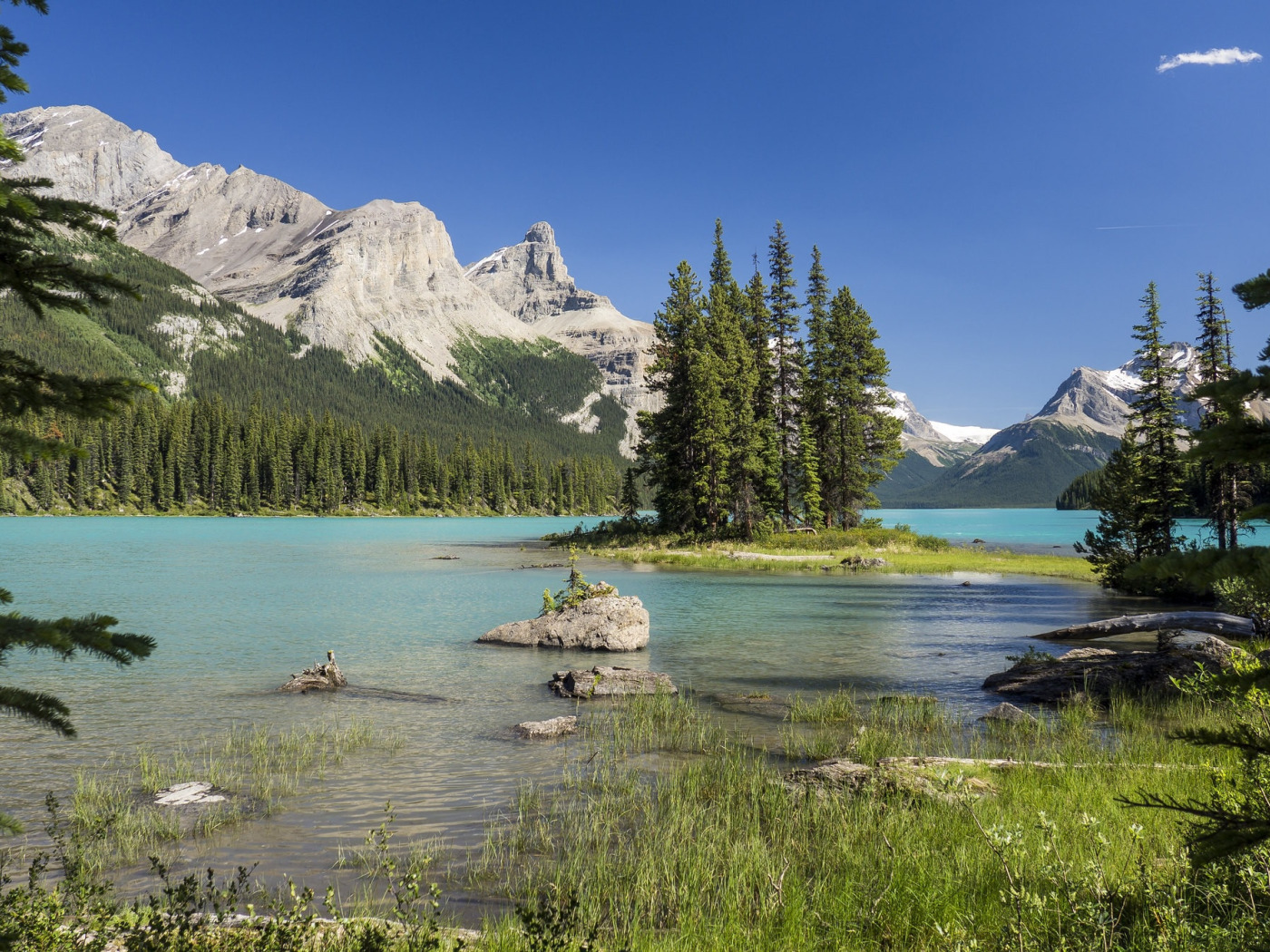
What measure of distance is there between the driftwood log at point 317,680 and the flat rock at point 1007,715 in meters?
14.2

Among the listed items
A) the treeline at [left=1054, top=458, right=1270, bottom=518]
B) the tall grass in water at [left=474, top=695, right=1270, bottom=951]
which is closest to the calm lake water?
the tall grass in water at [left=474, top=695, right=1270, bottom=951]

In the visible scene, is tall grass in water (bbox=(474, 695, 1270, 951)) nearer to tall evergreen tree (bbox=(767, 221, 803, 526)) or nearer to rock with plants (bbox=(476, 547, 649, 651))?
rock with plants (bbox=(476, 547, 649, 651))

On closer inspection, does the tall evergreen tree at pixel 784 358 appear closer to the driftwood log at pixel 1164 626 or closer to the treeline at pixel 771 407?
the treeline at pixel 771 407

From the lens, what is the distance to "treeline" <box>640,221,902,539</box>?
61375 millimetres

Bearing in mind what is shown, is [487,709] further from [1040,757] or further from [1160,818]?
[1160,818]

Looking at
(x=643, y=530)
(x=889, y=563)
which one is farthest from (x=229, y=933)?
(x=643, y=530)

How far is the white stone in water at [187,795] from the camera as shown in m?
9.95

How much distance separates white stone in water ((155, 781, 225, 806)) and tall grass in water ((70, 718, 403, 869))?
128 mm

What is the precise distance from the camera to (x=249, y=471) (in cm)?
14875

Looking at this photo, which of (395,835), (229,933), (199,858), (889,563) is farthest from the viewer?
(889,563)

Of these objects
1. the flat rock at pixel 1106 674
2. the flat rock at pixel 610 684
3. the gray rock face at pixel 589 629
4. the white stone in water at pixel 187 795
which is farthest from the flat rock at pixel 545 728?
the flat rock at pixel 1106 674

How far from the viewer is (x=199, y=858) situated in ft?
27.6

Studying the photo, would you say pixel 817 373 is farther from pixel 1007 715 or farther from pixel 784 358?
pixel 1007 715

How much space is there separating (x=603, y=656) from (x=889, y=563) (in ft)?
106
